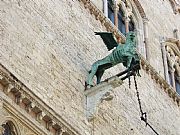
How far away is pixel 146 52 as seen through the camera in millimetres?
15797

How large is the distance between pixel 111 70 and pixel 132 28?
9.96 ft

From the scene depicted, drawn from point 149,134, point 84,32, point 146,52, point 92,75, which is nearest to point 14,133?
point 92,75

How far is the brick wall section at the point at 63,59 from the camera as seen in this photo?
1052cm

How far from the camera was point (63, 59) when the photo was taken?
38.3 ft

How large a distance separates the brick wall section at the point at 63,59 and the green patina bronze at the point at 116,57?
0.20 m

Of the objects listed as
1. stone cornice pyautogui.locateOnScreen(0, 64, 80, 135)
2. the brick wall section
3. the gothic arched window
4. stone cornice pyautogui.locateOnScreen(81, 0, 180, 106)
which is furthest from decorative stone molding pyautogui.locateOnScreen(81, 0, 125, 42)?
stone cornice pyautogui.locateOnScreen(0, 64, 80, 135)

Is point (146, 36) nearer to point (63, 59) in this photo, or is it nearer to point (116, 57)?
point (116, 57)

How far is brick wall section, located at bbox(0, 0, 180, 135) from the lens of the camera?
1052 cm

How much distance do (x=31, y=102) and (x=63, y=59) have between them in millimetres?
1814

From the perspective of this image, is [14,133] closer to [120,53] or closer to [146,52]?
[120,53]

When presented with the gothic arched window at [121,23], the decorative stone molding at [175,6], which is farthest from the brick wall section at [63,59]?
the decorative stone molding at [175,6]

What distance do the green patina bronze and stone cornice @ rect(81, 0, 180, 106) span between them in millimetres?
1395

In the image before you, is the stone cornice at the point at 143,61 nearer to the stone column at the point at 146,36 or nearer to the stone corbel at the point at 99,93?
the stone column at the point at 146,36

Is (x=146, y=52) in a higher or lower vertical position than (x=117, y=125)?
higher
